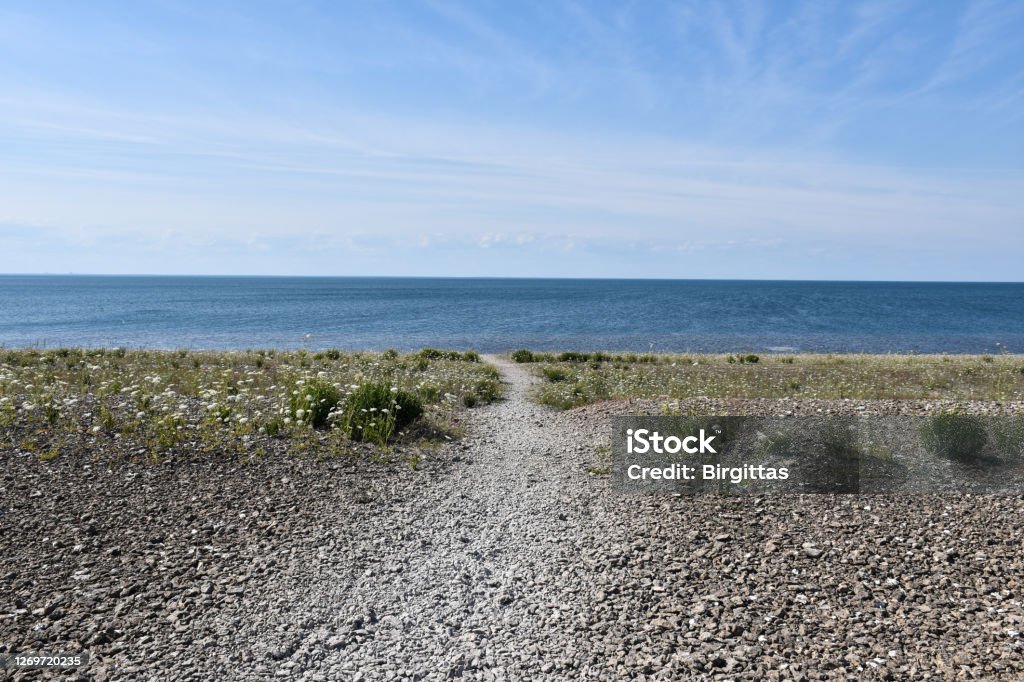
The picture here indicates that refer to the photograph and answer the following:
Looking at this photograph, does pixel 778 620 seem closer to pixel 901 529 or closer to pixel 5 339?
pixel 901 529

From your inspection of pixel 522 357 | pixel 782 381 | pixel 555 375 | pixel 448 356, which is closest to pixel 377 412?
pixel 555 375

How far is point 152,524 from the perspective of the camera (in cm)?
843

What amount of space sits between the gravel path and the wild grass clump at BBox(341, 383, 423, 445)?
7.28ft

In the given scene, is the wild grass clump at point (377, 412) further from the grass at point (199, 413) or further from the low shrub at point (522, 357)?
the low shrub at point (522, 357)

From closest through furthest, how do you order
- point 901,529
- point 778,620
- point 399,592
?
point 778,620 → point 399,592 → point 901,529

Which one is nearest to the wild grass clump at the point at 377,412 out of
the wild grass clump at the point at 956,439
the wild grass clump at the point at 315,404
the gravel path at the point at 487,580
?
the wild grass clump at the point at 315,404

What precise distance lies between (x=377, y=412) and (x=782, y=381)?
14.6 metres

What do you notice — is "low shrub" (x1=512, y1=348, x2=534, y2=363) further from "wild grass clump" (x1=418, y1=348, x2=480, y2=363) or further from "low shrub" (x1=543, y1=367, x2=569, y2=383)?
"low shrub" (x1=543, y1=367, x2=569, y2=383)

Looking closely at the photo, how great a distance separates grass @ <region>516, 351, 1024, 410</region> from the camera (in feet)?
58.9

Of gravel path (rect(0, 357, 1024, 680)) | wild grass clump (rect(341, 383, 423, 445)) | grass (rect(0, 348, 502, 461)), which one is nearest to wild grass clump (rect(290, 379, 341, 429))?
grass (rect(0, 348, 502, 461))

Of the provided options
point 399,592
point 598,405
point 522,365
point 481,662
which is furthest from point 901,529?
point 522,365

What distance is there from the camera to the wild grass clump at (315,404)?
13.0 metres

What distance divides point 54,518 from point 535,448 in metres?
7.90

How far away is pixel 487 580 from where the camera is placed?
748 centimetres
